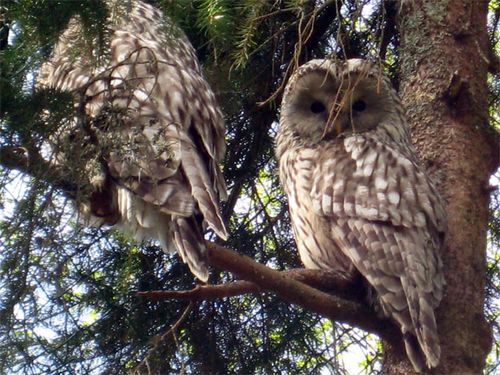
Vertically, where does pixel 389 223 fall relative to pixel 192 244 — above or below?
above

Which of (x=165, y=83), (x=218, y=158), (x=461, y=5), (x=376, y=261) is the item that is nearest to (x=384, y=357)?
(x=376, y=261)

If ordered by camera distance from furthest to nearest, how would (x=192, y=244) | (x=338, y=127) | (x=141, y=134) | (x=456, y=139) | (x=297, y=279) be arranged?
(x=338, y=127)
(x=456, y=139)
(x=297, y=279)
(x=192, y=244)
(x=141, y=134)

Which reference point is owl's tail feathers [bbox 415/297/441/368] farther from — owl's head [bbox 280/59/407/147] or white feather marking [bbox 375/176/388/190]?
owl's head [bbox 280/59/407/147]

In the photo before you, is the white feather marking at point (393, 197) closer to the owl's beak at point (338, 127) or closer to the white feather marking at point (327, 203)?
the white feather marking at point (327, 203)

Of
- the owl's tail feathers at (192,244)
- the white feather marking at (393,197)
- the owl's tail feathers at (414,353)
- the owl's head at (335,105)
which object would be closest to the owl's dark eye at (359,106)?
the owl's head at (335,105)

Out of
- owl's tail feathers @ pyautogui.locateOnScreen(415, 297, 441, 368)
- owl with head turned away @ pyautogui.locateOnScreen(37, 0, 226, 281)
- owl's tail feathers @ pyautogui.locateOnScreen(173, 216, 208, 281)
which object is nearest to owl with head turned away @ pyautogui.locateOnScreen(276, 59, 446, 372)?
owl's tail feathers @ pyautogui.locateOnScreen(415, 297, 441, 368)

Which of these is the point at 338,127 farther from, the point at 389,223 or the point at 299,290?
the point at 299,290

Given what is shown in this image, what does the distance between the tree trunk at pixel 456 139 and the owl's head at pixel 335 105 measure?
0.09m

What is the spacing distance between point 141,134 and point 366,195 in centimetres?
135

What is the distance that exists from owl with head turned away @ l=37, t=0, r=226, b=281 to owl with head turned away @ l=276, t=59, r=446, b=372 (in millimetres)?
533

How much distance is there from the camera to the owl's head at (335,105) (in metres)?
4.44

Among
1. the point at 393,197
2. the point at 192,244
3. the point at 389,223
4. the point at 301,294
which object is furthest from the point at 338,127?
the point at 192,244

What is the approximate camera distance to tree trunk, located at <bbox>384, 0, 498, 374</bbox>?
12.2 ft

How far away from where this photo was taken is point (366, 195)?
4.01 meters
